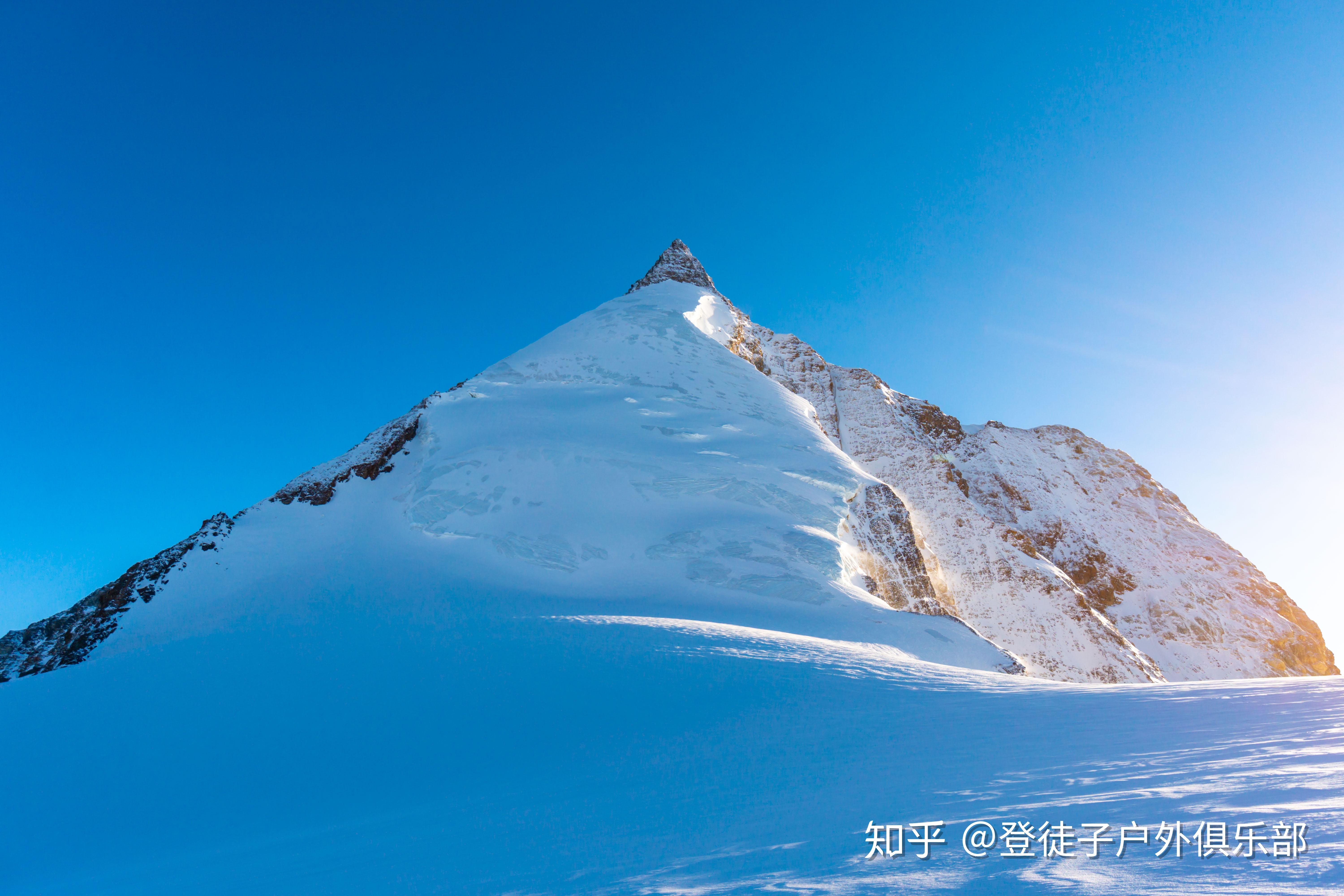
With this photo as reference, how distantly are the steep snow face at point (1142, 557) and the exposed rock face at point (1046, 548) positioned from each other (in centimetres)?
12

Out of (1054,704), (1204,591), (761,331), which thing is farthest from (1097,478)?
(1054,704)

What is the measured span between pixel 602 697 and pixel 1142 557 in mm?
51342

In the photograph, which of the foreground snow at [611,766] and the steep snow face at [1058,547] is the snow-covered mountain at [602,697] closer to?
the foreground snow at [611,766]

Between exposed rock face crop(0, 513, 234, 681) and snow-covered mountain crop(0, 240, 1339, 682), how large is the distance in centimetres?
10

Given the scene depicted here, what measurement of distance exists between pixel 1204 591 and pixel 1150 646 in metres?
8.34

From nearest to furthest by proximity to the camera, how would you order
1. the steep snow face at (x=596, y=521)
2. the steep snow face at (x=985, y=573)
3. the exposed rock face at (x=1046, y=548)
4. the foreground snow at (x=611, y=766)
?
the foreground snow at (x=611, y=766), the steep snow face at (x=596, y=521), the steep snow face at (x=985, y=573), the exposed rock face at (x=1046, y=548)

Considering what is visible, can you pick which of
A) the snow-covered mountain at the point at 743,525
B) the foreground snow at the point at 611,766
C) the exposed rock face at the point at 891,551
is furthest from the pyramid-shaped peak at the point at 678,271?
the foreground snow at the point at 611,766

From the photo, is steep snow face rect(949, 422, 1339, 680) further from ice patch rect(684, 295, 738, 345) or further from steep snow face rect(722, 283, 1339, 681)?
ice patch rect(684, 295, 738, 345)

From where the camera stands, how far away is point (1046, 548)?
45938 millimetres

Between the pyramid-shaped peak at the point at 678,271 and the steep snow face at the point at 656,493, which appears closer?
the steep snow face at the point at 656,493

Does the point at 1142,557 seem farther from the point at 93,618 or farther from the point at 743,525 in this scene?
the point at 93,618

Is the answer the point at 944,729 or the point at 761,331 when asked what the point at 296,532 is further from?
the point at 761,331

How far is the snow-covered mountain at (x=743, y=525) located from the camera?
18734mm

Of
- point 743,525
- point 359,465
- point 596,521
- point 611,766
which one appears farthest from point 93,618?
point 611,766
